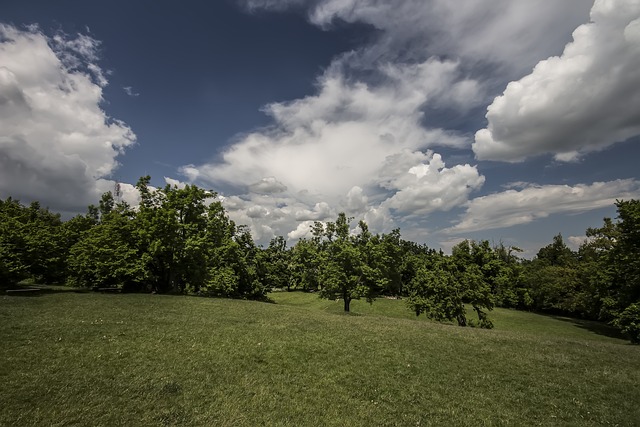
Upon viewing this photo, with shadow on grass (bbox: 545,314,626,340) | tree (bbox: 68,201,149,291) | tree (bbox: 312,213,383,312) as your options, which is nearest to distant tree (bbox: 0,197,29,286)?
tree (bbox: 68,201,149,291)

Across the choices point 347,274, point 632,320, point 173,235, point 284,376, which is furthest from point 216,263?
point 632,320

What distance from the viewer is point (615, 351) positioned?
24.2 metres

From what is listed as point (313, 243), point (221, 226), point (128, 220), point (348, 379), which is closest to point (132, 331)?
point (348, 379)

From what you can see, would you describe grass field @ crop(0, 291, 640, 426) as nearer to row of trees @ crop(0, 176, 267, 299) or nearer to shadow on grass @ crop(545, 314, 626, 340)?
row of trees @ crop(0, 176, 267, 299)

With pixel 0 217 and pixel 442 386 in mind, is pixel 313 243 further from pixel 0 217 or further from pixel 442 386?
pixel 442 386

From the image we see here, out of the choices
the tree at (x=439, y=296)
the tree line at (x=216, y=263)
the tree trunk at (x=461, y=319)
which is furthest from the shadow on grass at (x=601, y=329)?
the tree at (x=439, y=296)

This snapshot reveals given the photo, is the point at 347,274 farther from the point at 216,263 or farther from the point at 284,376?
the point at 284,376

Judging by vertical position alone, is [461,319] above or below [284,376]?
below

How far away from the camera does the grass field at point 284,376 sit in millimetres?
11828

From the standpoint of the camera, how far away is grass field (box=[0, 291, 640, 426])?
1183 centimetres

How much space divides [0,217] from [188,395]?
177 ft

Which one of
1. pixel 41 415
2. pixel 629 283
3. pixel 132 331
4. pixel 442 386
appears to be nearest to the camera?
pixel 41 415

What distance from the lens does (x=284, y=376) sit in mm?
15781

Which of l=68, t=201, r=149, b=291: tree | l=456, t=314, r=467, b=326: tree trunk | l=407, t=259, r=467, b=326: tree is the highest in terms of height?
l=68, t=201, r=149, b=291: tree
